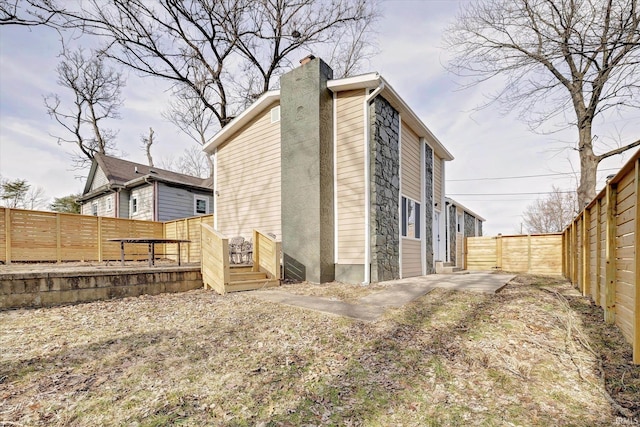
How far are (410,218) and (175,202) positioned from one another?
1109 cm

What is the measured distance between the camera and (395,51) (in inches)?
423

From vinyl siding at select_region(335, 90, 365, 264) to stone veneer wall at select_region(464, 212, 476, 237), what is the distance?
11.6 metres

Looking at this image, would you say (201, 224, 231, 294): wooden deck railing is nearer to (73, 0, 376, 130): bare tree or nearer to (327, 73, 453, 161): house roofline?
(327, 73, 453, 161): house roofline

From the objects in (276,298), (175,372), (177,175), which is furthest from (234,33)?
(175,372)

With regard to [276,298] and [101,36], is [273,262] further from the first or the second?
[101,36]

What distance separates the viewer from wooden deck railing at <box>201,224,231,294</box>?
570 cm

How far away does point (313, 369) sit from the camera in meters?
2.79

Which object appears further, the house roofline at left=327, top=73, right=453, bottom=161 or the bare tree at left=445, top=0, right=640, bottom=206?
the bare tree at left=445, top=0, right=640, bottom=206

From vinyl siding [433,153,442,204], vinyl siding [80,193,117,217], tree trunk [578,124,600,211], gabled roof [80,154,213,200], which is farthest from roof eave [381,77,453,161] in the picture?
vinyl siding [80,193,117,217]

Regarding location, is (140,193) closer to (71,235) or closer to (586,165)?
(71,235)

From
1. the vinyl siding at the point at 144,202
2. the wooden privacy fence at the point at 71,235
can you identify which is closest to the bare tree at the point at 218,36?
the vinyl siding at the point at 144,202

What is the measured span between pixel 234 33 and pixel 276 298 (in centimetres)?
1200

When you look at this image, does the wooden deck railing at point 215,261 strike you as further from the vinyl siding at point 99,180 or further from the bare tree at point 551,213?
the bare tree at point 551,213

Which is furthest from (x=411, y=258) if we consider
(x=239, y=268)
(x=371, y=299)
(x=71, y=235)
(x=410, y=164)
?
(x=71, y=235)
